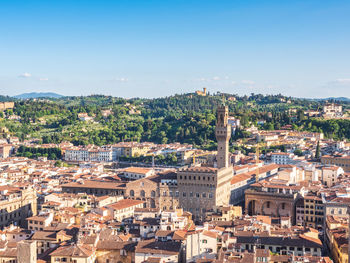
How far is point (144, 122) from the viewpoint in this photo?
104000 mm

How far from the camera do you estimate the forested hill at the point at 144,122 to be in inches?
3309

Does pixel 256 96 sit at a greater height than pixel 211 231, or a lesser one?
greater

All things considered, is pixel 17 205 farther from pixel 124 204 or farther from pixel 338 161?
pixel 338 161

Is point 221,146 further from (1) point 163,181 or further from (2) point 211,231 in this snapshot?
(2) point 211,231

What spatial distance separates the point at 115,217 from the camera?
108 ft

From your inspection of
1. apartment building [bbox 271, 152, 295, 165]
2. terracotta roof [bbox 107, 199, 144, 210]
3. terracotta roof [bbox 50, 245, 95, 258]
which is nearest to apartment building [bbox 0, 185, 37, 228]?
terracotta roof [bbox 107, 199, 144, 210]

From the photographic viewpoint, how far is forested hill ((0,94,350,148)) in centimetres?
8406

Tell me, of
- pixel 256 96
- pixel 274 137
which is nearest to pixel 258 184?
pixel 274 137

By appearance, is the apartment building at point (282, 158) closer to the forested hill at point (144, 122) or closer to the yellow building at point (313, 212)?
the forested hill at point (144, 122)

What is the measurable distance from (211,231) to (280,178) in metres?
16.4

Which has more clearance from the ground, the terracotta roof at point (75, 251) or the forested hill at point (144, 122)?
the forested hill at point (144, 122)

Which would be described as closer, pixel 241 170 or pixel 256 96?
pixel 241 170

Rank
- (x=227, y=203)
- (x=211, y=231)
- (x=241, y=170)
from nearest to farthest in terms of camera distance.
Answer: (x=211, y=231)
(x=227, y=203)
(x=241, y=170)

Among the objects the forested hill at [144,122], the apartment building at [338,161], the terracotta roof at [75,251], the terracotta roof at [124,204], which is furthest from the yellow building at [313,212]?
the forested hill at [144,122]
